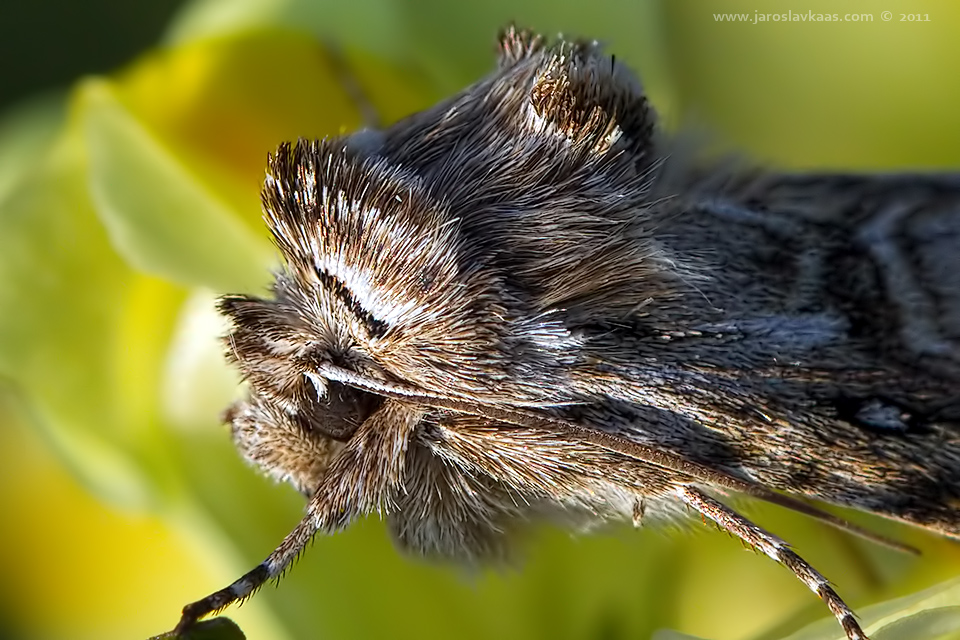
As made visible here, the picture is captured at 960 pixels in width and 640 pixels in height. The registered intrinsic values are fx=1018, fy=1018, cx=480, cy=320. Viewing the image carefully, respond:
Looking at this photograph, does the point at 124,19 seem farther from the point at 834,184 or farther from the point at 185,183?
the point at 834,184

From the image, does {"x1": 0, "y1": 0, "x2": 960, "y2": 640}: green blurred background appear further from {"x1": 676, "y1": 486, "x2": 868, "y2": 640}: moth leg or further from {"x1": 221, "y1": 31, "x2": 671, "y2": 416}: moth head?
{"x1": 221, "y1": 31, "x2": 671, "y2": 416}: moth head

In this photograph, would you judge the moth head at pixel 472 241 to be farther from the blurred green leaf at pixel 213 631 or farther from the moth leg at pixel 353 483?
the blurred green leaf at pixel 213 631

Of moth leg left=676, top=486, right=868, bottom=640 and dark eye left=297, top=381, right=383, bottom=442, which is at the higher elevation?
dark eye left=297, top=381, right=383, bottom=442

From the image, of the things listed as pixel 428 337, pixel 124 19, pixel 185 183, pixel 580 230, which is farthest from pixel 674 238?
pixel 124 19

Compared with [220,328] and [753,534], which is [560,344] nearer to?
[753,534]

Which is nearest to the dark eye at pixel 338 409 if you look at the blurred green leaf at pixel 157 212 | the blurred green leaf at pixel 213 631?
the blurred green leaf at pixel 213 631

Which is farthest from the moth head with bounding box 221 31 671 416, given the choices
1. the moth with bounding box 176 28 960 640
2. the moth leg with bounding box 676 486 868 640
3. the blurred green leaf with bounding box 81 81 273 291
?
the blurred green leaf with bounding box 81 81 273 291
